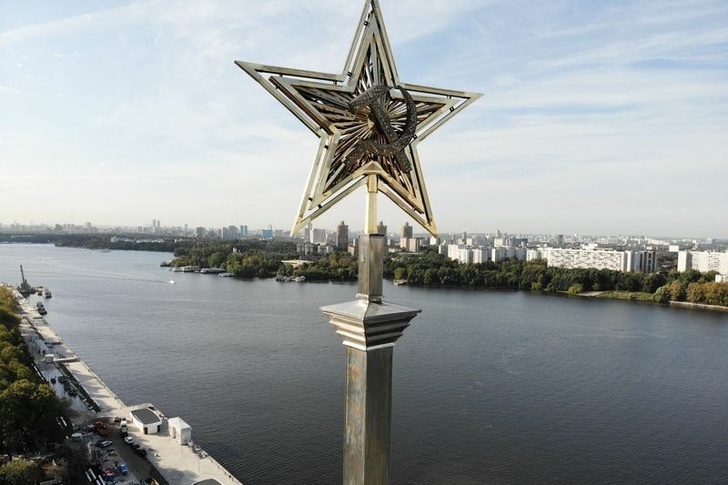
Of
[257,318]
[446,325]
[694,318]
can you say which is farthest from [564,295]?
[257,318]

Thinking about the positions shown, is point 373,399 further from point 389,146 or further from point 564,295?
point 564,295

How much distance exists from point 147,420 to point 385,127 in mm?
7252

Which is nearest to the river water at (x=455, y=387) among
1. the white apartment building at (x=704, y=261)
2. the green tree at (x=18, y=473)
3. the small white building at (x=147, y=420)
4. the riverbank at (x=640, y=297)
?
the small white building at (x=147, y=420)

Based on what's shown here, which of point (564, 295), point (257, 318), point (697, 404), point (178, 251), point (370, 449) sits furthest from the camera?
point (178, 251)

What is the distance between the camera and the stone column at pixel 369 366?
2055 mm

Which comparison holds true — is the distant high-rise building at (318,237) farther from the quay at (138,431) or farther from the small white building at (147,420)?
the small white building at (147,420)

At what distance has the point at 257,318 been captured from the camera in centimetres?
1722

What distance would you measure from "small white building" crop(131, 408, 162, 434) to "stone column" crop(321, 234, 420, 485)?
6.51 metres

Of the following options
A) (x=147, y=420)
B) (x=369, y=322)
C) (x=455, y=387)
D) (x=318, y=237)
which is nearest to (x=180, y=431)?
(x=147, y=420)

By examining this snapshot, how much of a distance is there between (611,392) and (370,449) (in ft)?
31.8

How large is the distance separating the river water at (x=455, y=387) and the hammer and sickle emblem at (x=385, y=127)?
5601 millimetres

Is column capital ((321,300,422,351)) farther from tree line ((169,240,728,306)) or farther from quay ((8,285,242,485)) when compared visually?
tree line ((169,240,728,306))

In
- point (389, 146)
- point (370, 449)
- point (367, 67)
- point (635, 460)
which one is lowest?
point (635, 460)

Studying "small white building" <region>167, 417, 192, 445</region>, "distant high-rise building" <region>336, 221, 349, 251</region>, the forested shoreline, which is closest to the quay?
"small white building" <region>167, 417, 192, 445</region>
